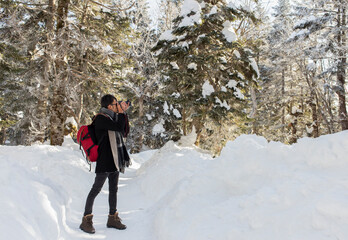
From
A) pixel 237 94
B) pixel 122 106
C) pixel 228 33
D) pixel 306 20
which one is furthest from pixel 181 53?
pixel 306 20

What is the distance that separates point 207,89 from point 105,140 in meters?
5.94

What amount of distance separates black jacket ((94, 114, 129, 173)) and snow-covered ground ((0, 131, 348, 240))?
927mm

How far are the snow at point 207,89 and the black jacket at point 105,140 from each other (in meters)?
5.65

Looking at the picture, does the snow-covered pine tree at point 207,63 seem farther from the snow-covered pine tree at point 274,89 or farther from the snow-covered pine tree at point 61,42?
the snow-covered pine tree at point 274,89

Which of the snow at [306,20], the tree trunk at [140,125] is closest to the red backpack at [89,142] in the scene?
the snow at [306,20]

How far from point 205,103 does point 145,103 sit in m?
13.2

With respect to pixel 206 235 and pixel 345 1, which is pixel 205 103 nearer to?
pixel 206 235

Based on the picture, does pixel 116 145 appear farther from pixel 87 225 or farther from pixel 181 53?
pixel 181 53

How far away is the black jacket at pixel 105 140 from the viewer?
12.5 ft

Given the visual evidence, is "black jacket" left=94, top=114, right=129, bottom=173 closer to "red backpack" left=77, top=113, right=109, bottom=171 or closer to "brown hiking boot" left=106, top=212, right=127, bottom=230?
"red backpack" left=77, top=113, right=109, bottom=171

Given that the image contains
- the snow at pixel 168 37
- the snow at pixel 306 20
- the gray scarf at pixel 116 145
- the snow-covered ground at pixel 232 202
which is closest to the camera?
the snow-covered ground at pixel 232 202

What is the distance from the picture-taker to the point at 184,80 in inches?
375

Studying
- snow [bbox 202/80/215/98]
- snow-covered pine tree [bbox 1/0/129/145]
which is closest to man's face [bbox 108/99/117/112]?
snow-covered pine tree [bbox 1/0/129/145]

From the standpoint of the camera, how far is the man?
3814 mm
